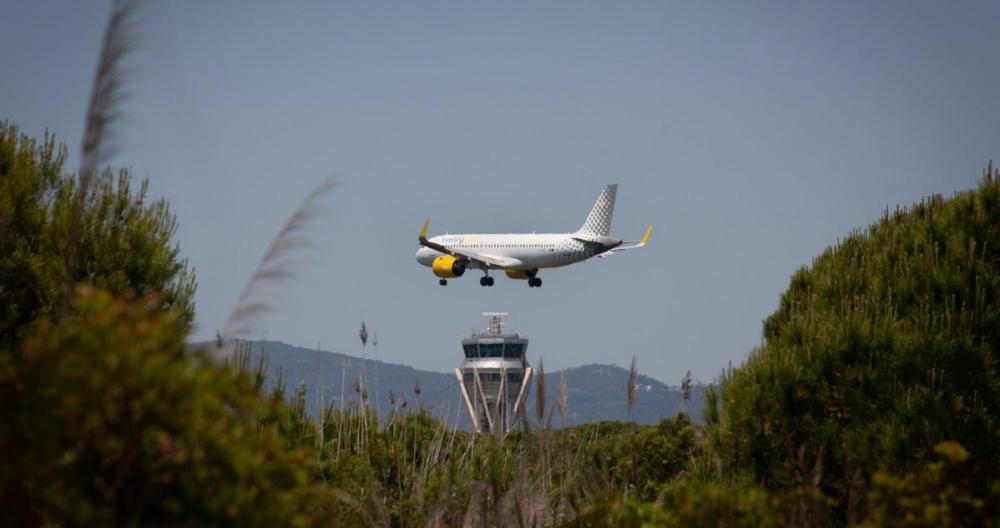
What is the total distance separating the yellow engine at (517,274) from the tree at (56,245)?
194 ft

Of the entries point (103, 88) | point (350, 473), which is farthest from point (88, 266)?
point (103, 88)

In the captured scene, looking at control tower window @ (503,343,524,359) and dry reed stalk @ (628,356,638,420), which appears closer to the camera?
dry reed stalk @ (628,356,638,420)

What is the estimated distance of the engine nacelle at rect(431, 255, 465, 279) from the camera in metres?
67.4

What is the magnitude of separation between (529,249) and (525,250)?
31 cm

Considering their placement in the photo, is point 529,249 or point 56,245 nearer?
point 56,245

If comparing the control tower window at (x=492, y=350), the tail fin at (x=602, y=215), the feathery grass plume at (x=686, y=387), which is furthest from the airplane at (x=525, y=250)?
the control tower window at (x=492, y=350)

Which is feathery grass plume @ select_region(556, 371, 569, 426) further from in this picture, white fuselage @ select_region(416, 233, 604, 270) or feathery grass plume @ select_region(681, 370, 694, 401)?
white fuselage @ select_region(416, 233, 604, 270)

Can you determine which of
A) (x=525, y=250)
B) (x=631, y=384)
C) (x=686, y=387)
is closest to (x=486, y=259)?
(x=525, y=250)

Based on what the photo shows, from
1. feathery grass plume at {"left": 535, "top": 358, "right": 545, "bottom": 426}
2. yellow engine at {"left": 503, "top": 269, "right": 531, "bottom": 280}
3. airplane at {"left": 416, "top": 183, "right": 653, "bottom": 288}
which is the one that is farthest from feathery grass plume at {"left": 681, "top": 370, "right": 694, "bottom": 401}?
yellow engine at {"left": 503, "top": 269, "right": 531, "bottom": 280}

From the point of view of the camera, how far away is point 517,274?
7312cm

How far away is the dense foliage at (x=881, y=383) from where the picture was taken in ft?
39.4

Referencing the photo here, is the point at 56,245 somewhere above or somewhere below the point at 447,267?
below

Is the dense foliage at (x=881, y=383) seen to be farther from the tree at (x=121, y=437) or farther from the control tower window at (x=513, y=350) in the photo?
the control tower window at (x=513, y=350)

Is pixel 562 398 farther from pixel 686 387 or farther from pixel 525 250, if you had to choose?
pixel 525 250
